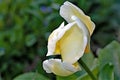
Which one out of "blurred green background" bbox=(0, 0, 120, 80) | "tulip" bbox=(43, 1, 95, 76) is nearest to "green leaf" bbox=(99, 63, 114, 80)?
"tulip" bbox=(43, 1, 95, 76)

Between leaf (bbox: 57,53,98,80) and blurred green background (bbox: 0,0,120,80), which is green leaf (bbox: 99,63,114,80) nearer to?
leaf (bbox: 57,53,98,80)

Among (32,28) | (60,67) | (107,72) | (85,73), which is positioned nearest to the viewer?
(60,67)

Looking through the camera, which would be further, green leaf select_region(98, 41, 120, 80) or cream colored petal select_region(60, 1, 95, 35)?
green leaf select_region(98, 41, 120, 80)

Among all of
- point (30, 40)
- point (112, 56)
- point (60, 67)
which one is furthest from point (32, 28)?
point (60, 67)

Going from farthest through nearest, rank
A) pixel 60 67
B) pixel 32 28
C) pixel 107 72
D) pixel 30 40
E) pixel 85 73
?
pixel 32 28
pixel 30 40
pixel 85 73
pixel 107 72
pixel 60 67

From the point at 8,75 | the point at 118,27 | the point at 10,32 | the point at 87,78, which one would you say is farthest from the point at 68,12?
the point at 118,27

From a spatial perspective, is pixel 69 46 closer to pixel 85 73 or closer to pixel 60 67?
pixel 60 67
